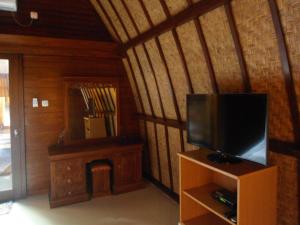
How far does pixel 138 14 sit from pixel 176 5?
815 mm

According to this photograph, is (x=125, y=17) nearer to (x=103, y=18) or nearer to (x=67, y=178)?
(x=103, y=18)

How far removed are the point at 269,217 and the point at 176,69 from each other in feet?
6.38

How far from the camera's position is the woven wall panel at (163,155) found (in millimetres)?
3949

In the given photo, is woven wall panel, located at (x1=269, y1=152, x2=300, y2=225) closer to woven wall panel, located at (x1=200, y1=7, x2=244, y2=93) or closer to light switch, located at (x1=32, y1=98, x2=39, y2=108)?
woven wall panel, located at (x1=200, y1=7, x2=244, y2=93)

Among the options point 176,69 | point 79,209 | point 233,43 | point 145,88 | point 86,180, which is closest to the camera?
point 233,43

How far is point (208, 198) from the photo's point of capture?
2.40 m

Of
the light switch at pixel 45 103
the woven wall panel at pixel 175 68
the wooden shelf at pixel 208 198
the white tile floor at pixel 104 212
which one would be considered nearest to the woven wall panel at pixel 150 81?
the woven wall panel at pixel 175 68

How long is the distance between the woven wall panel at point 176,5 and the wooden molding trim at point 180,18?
4 centimetres

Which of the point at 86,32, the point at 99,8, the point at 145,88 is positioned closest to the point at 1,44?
the point at 86,32

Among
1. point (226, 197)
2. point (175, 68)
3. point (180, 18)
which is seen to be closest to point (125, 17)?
point (175, 68)

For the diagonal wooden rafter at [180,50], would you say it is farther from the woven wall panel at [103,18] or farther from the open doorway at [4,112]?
the open doorway at [4,112]

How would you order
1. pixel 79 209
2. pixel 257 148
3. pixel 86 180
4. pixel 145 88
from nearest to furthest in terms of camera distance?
1. pixel 257 148
2. pixel 79 209
3. pixel 86 180
4. pixel 145 88

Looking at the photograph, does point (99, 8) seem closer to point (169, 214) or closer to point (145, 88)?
point (145, 88)

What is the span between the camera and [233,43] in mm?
2201
